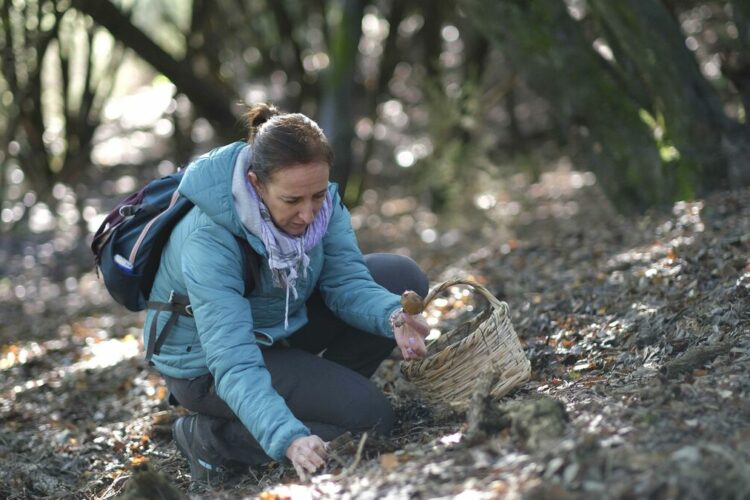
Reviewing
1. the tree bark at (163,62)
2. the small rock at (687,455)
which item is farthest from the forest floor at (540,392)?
the tree bark at (163,62)

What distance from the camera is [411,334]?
3.53m

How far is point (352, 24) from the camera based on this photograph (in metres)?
7.71

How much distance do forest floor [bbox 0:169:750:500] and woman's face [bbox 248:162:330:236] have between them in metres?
0.75

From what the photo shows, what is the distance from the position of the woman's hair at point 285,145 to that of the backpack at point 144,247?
1.09 ft

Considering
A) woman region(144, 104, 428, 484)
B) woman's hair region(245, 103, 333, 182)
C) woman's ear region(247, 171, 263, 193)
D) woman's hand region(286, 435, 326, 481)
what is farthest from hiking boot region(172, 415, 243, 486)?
woman's hair region(245, 103, 333, 182)

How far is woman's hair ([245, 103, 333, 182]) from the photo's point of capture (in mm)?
3273

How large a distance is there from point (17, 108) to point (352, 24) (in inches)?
109

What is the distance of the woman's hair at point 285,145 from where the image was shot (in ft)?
10.7

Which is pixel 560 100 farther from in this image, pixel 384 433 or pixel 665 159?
pixel 384 433

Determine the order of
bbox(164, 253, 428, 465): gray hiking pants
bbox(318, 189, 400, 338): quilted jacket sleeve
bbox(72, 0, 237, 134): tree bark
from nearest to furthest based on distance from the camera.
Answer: bbox(164, 253, 428, 465): gray hiking pants, bbox(318, 189, 400, 338): quilted jacket sleeve, bbox(72, 0, 237, 134): tree bark

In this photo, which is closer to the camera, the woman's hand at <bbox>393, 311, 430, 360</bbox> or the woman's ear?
the woman's ear

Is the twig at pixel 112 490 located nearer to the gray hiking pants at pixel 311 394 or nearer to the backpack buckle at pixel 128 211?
the gray hiking pants at pixel 311 394

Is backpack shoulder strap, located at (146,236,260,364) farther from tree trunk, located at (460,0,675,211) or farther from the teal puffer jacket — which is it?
tree trunk, located at (460,0,675,211)

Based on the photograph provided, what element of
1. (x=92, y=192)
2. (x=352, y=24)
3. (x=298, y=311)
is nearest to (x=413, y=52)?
(x=352, y=24)
